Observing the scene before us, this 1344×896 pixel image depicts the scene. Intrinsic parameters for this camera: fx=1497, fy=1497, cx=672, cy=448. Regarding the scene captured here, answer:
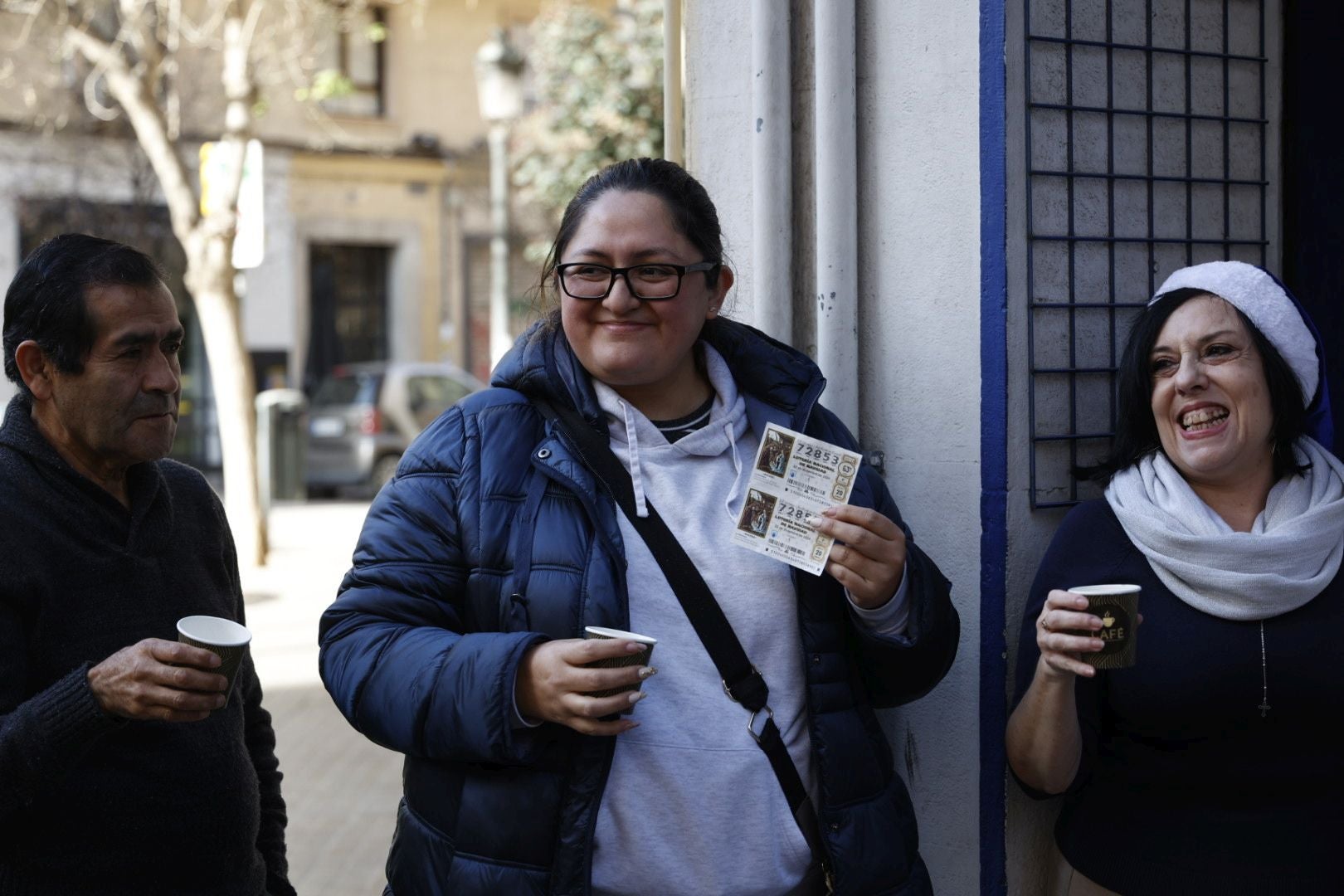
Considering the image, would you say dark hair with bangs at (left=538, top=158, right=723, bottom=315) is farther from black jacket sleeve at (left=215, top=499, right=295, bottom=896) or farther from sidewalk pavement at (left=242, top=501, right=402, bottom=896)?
sidewalk pavement at (left=242, top=501, right=402, bottom=896)

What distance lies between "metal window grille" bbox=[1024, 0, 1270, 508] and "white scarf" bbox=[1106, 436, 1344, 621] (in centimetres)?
38

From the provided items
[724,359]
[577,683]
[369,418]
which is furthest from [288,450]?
[577,683]

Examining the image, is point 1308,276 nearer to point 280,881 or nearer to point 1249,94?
point 1249,94

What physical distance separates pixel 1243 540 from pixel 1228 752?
0.36m

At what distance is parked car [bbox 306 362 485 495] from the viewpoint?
17.7m

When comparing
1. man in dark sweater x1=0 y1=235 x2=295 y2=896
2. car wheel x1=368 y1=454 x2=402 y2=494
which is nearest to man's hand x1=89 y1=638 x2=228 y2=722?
man in dark sweater x1=0 y1=235 x2=295 y2=896

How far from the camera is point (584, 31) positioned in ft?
41.4

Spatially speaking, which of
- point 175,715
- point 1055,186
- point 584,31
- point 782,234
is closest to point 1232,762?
point 1055,186

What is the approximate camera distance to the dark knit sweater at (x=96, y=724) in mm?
2195

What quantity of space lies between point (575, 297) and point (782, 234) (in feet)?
3.06

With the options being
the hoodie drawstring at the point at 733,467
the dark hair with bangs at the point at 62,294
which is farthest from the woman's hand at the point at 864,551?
the dark hair with bangs at the point at 62,294

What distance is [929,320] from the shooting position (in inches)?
120

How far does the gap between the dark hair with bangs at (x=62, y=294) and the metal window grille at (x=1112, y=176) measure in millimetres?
A: 1706

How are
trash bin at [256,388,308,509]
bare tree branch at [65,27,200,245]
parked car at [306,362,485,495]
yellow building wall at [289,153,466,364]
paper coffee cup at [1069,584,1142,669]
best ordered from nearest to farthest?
paper coffee cup at [1069,584,1142,669] → bare tree branch at [65,27,200,245] → trash bin at [256,388,308,509] → parked car at [306,362,485,495] → yellow building wall at [289,153,466,364]
